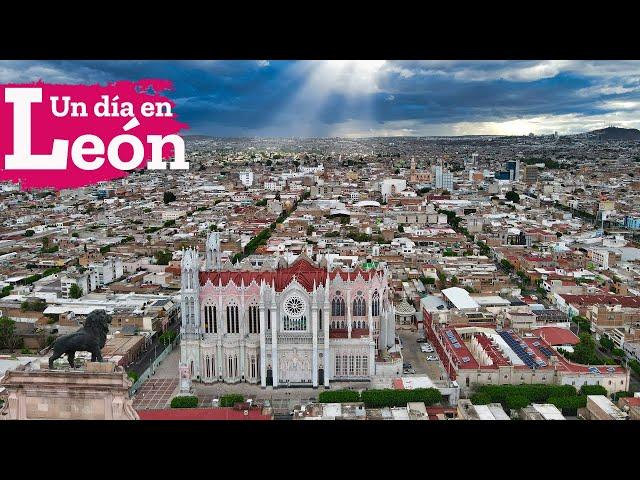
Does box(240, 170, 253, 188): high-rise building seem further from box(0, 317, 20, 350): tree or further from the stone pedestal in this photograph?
the stone pedestal

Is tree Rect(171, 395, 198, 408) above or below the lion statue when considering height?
below

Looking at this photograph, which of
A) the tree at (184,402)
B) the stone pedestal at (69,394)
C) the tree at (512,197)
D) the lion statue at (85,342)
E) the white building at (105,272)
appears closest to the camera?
the stone pedestal at (69,394)

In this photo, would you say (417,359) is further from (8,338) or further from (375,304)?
(8,338)

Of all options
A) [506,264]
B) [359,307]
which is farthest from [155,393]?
[506,264]

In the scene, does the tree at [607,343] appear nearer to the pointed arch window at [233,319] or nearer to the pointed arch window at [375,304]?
the pointed arch window at [375,304]

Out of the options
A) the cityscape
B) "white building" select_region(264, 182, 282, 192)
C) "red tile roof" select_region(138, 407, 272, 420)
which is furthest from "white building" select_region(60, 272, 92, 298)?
"white building" select_region(264, 182, 282, 192)

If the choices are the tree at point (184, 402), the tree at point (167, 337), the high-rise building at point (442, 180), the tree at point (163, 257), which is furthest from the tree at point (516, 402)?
the high-rise building at point (442, 180)
